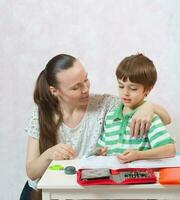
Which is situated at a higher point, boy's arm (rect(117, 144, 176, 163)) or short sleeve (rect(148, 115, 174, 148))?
short sleeve (rect(148, 115, 174, 148))

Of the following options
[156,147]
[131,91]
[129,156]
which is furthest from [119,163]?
[131,91]

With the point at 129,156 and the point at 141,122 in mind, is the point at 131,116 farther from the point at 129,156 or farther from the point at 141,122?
the point at 129,156

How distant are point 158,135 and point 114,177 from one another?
313 mm

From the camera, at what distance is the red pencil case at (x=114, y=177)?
112 centimetres

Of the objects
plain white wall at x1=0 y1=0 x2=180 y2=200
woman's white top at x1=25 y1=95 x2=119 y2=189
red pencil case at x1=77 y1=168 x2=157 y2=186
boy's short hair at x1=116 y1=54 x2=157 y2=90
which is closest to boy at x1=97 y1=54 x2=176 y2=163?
boy's short hair at x1=116 y1=54 x2=157 y2=90

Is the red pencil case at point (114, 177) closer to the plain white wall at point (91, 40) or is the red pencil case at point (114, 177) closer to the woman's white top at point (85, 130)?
the woman's white top at point (85, 130)

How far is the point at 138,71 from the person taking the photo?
1.44 meters

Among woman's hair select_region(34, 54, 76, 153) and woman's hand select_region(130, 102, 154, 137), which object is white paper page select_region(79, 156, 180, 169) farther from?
woman's hair select_region(34, 54, 76, 153)

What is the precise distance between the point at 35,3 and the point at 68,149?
3.46 ft

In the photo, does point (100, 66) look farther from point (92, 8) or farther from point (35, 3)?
point (35, 3)

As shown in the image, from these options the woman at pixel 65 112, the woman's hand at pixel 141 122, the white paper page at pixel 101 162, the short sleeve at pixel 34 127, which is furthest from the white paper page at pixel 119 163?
the short sleeve at pixel 34 127

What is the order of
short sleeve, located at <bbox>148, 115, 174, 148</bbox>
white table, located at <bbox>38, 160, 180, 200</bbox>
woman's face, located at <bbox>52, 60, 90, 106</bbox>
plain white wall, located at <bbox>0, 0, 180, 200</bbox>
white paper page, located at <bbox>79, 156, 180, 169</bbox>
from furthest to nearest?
plain white wall, located at <bbox>0, 0, 180, 200</bbox> < woman's face, located at <bbox>52, 60, 90, 106</bbox> < short sleeve, located at <bbox>148, 115, 174, 148</bbox> < white paper page, located at <bbox>79, 156, 180, 169</bbox> < white table, located at <bbox>38, 160, 180, 200</bbox>

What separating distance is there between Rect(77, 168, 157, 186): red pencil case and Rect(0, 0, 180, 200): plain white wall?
3.50ft

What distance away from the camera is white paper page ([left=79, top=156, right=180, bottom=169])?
127cm
